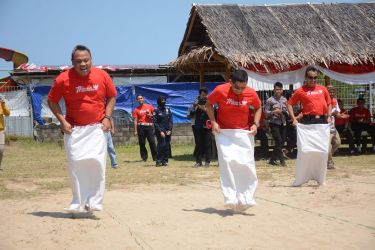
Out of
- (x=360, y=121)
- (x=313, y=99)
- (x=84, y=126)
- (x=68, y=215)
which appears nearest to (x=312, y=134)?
(x=313, y=99)

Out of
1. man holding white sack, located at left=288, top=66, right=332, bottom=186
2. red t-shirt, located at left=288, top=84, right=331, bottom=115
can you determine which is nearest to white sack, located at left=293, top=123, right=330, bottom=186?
man holding white sack, located at left=288, top=66, right=332, bottom=186

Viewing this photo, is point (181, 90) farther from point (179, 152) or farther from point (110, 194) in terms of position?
point (110, 194)

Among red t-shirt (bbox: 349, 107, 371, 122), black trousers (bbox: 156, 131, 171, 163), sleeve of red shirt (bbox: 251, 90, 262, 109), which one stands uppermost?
sleeve of red shirt (bbox: 251, 90, 262, 109)

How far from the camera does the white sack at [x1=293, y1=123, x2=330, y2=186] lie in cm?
997

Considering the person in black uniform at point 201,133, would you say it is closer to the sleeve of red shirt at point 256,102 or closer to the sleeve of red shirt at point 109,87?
the sleeve of red shirt at point 256,102

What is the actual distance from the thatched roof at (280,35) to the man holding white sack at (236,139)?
27.4 feet

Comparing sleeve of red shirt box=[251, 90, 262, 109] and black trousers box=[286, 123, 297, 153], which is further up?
sleeve of red shirt box=[251, 90, 262, 109]

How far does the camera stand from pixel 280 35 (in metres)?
17.5

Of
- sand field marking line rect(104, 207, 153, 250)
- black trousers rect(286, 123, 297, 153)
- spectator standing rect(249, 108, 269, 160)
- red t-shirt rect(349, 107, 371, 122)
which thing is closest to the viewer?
sand field marking line rect(104, 207, 153, 250)

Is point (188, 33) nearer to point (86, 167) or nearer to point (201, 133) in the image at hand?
point (201, 133)

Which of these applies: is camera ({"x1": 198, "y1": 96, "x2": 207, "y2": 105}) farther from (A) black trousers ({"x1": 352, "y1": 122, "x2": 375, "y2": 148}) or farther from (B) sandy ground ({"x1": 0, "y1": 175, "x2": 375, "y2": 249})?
(A) black trousers ({"x1": 352, "y1": 122, "x2": 375, "y2": 148})

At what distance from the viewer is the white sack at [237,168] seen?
24.1ft

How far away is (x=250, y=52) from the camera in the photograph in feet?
54.2

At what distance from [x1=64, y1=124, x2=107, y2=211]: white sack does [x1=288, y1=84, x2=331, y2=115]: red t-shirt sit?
456cm
